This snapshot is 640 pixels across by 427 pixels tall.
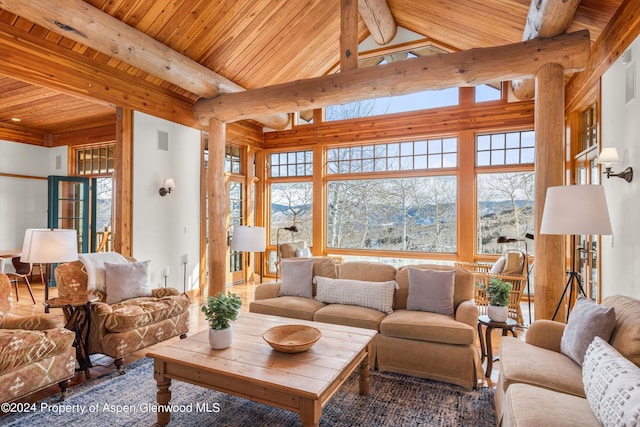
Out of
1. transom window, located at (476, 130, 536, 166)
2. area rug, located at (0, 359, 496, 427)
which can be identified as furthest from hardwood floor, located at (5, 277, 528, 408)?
transom window, located at (476, 130, 536, 166)

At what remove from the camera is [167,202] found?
209 inches

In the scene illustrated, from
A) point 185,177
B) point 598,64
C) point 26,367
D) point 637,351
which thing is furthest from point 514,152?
point 26,367

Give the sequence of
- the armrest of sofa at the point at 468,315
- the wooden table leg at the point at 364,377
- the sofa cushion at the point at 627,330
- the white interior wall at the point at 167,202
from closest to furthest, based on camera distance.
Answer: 1. the sofa cushion at the point at 627,330
2. the wooden table leg at the point at 364,377
3. the armrest of sofa at the point at 468,315
4. the white interior wall at the point at 167,202

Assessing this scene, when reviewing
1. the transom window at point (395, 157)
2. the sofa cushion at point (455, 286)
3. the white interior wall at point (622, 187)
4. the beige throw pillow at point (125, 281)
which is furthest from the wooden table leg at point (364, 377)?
the transom window at point (395, 157)

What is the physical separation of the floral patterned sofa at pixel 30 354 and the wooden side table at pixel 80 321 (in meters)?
0.24

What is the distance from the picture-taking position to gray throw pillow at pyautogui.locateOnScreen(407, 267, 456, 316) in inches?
128

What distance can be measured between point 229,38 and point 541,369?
4932 mm

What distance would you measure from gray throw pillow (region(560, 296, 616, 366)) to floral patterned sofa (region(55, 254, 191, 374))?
3.36m

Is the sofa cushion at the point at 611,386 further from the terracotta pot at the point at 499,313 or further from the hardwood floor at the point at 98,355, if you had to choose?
the hardwood floor at the point at 98,355

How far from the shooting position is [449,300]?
3242mm

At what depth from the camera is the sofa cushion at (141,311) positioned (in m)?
3.05

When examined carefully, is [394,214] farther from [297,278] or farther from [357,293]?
[357,293]

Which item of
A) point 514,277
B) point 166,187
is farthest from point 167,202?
point 514,277

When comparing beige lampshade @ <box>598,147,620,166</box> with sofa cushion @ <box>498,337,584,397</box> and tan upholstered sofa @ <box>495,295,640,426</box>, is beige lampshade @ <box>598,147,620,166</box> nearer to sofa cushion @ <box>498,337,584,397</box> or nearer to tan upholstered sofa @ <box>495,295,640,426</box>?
tan upholstered sofa @ <box>495,295,640,426</box>
